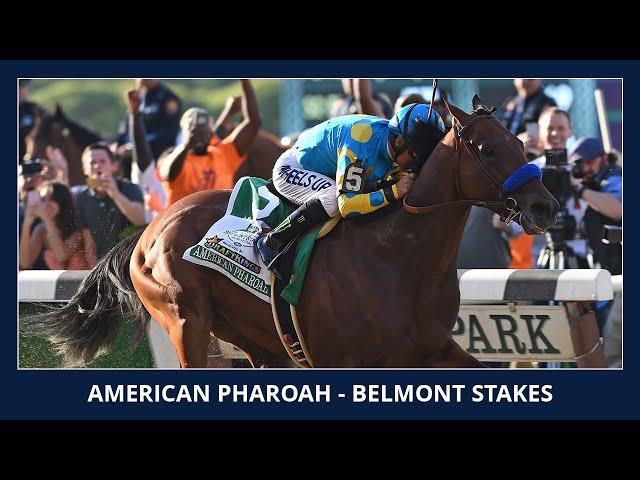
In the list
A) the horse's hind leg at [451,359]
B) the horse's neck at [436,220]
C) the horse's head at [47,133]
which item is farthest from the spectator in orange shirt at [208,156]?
the horse's hind leg at [451,359]

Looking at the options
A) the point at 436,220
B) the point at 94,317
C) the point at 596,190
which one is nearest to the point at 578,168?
the point at 596,190

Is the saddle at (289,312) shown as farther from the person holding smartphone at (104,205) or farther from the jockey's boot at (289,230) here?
the person holding smartphone at (104,205)

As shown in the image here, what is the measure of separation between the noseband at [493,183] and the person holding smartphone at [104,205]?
4.06 m

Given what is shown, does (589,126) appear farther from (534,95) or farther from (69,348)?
(69,348)

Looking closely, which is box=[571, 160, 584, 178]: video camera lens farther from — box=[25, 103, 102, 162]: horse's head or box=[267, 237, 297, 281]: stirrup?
box=[25, 103, 102, 162]: horse's head

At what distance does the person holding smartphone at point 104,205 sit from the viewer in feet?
33.2

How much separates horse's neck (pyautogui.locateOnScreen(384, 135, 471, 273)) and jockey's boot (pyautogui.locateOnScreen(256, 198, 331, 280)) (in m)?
0.45

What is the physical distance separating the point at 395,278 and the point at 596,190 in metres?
2.94

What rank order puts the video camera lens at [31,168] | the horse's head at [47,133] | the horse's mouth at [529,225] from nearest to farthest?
the horse's mouth at [529,225] < the video camera lens at [31,168] < the horse's head at [47,133]

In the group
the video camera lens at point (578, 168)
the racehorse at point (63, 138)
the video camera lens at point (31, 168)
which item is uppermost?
the racehorse at point (63, 138)

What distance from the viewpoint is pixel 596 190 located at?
9047mm

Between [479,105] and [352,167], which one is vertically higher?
[479,105]

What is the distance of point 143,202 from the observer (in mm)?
10367

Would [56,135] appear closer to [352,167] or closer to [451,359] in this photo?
[352,167]
